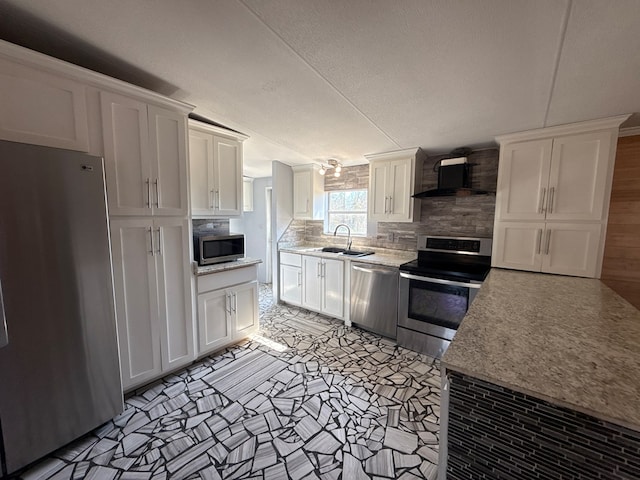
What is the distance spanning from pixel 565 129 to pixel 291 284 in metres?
3.60

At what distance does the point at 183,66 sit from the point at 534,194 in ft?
10.1

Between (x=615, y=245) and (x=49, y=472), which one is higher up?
(x=615, y=245)

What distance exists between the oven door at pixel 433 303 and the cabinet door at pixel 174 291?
223cm

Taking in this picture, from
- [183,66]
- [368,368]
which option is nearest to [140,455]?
[368,368]

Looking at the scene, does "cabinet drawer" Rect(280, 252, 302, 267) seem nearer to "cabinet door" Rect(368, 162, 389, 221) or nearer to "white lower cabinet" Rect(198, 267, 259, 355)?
"white lower cabinet" Rect(198, 267, 259, 355)

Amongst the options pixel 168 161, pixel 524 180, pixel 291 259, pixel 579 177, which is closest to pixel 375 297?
pixel 291 259

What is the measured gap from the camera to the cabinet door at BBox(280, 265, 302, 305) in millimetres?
3867

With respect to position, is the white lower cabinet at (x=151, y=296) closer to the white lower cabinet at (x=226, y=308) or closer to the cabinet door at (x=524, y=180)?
the white lower cabinet at (x=226, y=308)

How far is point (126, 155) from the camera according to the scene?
1782mm

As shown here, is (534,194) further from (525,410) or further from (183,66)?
(183,66)

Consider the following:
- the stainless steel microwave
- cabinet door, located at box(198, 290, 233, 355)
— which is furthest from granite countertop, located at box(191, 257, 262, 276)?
cabinet door, located at box(198, 290, 233, 355)

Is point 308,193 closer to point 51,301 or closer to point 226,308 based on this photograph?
point 226,308

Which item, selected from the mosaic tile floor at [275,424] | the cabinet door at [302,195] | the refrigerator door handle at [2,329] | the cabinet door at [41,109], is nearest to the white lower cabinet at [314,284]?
the cabinet door at [302,195]

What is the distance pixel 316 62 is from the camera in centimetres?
144
